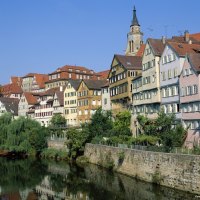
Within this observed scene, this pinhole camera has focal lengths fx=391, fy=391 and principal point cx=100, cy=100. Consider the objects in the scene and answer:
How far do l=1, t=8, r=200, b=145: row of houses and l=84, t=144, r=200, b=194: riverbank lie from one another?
717 centimetres

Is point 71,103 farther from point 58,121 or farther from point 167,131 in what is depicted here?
point 167,131

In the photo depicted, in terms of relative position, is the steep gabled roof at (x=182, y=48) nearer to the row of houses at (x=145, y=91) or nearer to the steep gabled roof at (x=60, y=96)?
the row of houses at (x=145, y=91)

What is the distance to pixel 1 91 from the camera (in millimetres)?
149500

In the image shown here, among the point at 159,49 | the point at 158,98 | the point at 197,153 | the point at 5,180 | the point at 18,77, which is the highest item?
the point at 18,77

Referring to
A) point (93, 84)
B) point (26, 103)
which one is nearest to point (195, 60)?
point (93, 84)

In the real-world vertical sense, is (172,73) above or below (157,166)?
above

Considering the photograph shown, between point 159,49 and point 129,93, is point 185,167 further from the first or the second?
point 129,93

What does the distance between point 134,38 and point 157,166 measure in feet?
282

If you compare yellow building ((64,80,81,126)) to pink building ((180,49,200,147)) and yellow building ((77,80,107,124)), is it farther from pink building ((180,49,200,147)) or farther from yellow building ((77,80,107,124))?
pink building ((180,49,200,147))

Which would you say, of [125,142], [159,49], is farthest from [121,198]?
[159,49]

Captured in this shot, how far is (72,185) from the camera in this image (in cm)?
4044

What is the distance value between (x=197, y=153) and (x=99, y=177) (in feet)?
46.6

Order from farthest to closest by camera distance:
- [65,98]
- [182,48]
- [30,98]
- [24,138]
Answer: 1. [30,98]
2. [65,98]
3. [24,138]
4. [182,48]

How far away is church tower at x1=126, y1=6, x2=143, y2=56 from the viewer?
4643 inches
